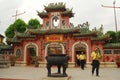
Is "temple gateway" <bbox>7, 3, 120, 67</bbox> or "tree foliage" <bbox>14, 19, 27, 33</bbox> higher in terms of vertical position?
"tree foliage" <bbox>14, 19, 27, 33</bbox>

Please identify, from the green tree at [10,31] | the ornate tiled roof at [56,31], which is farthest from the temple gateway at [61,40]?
the green tree at [10,31]

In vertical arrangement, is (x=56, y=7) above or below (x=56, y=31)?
above

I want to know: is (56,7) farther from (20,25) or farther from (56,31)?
(20,25)

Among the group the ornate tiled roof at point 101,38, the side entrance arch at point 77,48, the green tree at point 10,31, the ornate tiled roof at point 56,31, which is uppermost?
the green tree at point 10,31

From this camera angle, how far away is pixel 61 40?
1174 inches

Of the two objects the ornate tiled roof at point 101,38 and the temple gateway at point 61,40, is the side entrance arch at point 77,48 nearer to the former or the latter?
the temple gateway at point 61,40

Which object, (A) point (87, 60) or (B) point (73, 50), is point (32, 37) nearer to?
(B) point (73, 50)

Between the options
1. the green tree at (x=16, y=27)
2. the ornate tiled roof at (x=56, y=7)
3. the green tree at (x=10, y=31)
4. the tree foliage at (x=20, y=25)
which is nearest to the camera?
the ornate tiled roof at (x=56, y=7)

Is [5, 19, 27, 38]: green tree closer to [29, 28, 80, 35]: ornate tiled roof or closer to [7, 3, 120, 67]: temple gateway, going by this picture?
[7, 3, 120, 67]: temple gateway

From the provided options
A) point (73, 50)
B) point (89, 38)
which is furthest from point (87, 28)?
point (73, 50)

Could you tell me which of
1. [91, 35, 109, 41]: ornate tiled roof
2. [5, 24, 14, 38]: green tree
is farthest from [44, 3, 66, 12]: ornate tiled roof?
[5, 24, 14, 38]: green tree

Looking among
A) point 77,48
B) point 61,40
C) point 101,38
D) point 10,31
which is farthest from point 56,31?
point 10,31

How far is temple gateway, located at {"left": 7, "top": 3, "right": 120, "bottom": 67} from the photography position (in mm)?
29328

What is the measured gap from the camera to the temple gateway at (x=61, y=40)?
2933 cm
